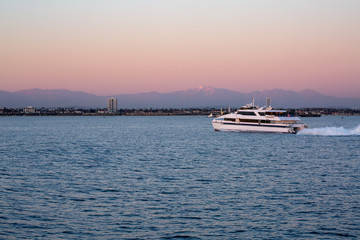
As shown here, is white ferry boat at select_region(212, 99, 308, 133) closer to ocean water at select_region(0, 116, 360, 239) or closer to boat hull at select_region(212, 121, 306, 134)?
boat hull at select_region(212, 121, 306, 134)

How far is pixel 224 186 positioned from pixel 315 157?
82.3 ft

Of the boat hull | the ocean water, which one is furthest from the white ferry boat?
the ocean water

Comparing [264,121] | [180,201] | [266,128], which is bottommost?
[180,201]

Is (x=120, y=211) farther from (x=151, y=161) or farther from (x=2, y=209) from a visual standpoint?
(x=151, y=161)

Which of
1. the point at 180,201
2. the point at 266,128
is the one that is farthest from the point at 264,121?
the point at 180,201

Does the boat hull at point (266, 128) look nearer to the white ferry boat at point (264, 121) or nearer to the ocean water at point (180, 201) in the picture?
the white ferry boat at point (264, 121)

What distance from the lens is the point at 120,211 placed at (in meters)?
24.9

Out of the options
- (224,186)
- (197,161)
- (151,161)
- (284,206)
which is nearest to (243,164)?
(197,161)

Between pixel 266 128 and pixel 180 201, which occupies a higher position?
pixel 266 128

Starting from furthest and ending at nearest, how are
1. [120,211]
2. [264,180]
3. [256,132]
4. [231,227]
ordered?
[256,132] → [264,180] → [120,211] → [231,227]

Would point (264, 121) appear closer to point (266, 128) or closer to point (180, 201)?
point (266, 128)

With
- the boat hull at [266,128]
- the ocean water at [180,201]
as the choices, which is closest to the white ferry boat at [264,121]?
the boat hull at [266,128]

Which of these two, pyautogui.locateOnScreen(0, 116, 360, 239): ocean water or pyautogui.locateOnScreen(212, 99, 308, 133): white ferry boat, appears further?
pyautogui.locateOnScreen(212, 99, 308, 133): white ferry boat

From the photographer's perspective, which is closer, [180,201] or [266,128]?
[180,201]
